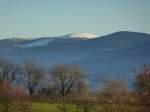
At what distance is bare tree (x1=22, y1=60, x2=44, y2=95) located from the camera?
113 meters

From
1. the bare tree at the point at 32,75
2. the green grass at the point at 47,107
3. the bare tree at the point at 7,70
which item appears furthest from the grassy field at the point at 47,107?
the bare tree at the point at 7,70

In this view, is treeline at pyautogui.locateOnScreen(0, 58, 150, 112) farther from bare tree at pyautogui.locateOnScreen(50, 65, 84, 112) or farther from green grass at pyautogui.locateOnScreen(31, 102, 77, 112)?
green grass at pyautogui.locateOnScreen(31, 102, 77, 112)

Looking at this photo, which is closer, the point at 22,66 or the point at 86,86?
the point at 86,86

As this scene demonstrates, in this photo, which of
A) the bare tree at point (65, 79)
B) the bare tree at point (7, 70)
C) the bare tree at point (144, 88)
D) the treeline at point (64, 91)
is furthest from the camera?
the bare tree at point (7, 70)

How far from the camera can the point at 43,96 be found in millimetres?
107375

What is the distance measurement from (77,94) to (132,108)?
188 feet

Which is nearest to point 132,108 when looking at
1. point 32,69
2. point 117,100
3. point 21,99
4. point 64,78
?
point 117,100

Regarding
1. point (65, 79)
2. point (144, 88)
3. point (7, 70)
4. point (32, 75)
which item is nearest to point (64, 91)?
point (65, 79)

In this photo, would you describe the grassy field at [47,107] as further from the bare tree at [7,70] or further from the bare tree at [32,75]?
the bare tree at [7,70]

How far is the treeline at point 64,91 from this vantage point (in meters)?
42.3

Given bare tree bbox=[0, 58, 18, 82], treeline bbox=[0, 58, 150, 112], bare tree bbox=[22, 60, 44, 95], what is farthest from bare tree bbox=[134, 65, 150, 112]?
bare tree bbox=[0, 58, 18, 82]

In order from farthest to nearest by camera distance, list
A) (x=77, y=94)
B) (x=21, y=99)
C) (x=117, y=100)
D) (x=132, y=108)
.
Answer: (x=77, y=94), (x=21, y=99), (x=117, y=100), (x=132, y=108)

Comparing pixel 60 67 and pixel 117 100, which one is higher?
pixel 60 67

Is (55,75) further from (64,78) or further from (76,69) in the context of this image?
(76,69)
